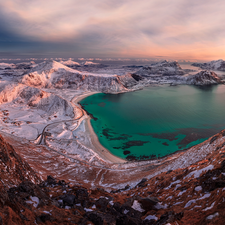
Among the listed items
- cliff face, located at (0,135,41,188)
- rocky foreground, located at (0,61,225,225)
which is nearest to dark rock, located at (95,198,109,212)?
rocky foreground, located at (0,61,225,225)

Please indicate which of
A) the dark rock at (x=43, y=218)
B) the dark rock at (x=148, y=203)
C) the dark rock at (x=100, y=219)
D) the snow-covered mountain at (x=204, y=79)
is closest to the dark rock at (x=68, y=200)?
the dark rock at (x=100, y=219)

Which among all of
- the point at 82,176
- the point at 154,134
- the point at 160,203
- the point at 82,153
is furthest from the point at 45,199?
the point at 154,134

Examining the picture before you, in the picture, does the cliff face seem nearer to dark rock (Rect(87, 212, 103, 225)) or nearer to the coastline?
dark rock (Rect(87, 212, 103, 225))

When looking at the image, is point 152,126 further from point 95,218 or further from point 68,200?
point 95,218

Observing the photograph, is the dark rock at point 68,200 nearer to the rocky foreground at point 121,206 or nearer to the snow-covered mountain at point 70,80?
the rocky foreground at point 121,206

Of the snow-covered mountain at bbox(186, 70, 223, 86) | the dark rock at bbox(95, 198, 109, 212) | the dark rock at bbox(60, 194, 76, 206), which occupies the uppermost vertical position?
the snow-covered mountain at bbox(186, 70, 223, 86)

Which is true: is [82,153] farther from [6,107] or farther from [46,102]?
[6,107]

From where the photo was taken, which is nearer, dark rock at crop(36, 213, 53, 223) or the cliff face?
dark rock at crop(36, 213, 53, 223)

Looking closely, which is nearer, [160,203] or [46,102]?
[160,203]
